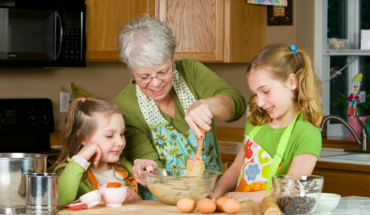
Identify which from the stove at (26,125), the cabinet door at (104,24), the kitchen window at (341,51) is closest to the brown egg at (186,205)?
the stove at (26,125)

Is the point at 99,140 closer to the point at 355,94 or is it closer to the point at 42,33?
the point at 42,33

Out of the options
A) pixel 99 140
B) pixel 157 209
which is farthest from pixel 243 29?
pixel 157 209

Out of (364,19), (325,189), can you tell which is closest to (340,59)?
(364,19)

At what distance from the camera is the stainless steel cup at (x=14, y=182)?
1344mm

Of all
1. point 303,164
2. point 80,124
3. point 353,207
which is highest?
point 80,124

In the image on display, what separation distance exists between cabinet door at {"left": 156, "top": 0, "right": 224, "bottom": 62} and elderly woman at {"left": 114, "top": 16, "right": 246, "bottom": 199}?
1.30m

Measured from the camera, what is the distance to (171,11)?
3.45 meters

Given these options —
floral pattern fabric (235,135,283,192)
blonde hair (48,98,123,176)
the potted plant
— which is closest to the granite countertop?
floral pattern fabric (235,135,283,192)

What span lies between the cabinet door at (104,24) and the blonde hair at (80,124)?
1295 millimetres

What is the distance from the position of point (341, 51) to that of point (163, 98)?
6.50 ft

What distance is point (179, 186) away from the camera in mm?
1432

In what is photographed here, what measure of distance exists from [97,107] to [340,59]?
7.60ft

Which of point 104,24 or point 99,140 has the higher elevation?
point 104,24

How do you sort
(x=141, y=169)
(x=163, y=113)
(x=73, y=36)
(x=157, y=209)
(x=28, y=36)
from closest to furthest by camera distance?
(x=157, y=209), (x=141, y=169), (x=163, y=113), (x=28, y=36), (x=73, y=36)
